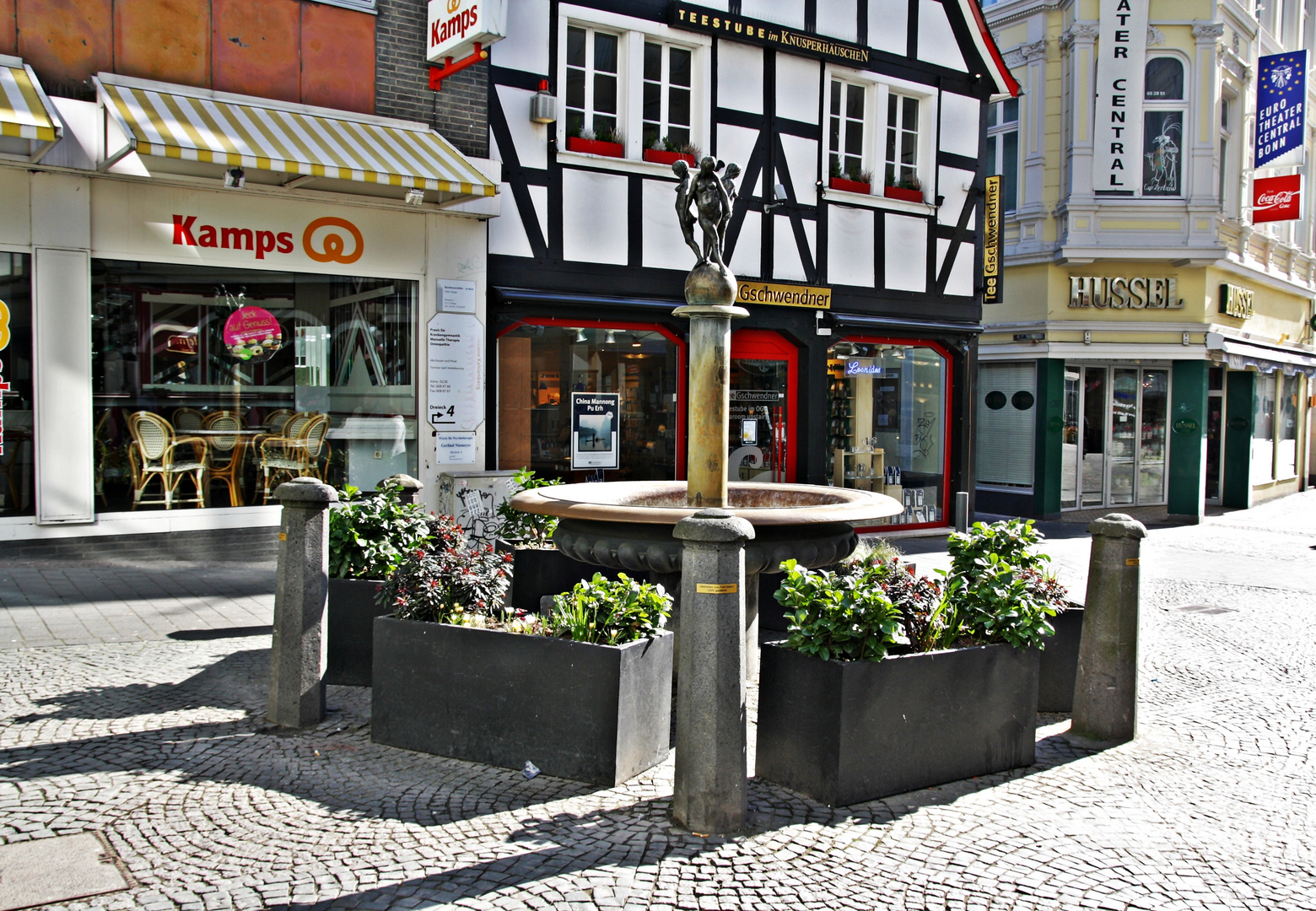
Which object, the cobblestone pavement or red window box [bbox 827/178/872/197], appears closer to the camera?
the cobblestone pavement

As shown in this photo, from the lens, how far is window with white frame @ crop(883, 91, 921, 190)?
14578 millimetres

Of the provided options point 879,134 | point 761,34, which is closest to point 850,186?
point 879,134

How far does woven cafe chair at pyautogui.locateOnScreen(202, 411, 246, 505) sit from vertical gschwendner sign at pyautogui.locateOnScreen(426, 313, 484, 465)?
6.22ft

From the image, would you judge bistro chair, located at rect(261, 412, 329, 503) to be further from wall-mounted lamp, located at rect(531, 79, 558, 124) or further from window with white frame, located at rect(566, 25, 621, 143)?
window with white frame, located at rect(566, 25, 621, 143)

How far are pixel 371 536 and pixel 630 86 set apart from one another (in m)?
8.04

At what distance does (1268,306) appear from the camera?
21.5 metres

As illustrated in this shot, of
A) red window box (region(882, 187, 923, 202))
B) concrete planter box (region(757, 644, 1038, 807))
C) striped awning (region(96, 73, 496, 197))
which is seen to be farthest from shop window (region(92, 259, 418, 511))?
concrete planter box (region(757, 644, 1038, 807))

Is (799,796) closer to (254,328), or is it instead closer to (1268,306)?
(254,328)

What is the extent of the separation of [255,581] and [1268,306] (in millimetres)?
20709

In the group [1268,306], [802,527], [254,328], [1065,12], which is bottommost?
[802,527]

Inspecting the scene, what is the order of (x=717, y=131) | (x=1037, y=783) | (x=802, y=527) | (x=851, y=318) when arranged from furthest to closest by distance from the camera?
1. (x=851, y=318)
2. (x=717, y=131)
3. (x=802, y=527)
4. (x=1037, y=783)

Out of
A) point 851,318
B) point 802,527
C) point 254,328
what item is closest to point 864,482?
point 851,318

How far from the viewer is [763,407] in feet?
45.4

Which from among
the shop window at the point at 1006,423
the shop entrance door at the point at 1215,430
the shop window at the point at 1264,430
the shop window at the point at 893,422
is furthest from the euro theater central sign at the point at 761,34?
the shop window at the point at 1264,430
